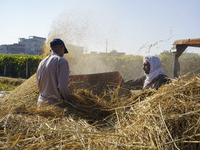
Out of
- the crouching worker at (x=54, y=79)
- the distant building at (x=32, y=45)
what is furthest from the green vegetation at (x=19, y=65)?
the distant building at (x=32, y=45)

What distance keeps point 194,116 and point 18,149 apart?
43.6 inches

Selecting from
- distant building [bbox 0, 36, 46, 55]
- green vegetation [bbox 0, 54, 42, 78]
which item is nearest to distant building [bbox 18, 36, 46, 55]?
distant building [bbox 0, 36, 46, 55]

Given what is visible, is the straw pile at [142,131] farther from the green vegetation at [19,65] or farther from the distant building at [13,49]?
the distant building at [13,49]

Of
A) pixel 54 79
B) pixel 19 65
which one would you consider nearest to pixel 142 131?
pixel 54 79

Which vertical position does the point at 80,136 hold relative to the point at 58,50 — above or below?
Result: below

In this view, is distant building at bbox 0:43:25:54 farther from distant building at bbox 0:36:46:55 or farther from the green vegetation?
the green vegetation

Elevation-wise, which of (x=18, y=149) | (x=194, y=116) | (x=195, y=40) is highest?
(x=195, y=40)

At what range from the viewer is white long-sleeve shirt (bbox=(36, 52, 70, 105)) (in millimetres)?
2307

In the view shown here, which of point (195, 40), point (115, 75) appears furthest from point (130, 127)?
point (195, 40)

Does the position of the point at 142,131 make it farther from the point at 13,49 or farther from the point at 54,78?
the point at 13,49

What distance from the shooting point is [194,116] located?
0.97 m

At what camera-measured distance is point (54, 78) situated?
7.89 ft

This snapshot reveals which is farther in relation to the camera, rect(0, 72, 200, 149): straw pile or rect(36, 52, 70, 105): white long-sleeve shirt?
rect(36, 52, 70, 105): white long-sleeve shirt

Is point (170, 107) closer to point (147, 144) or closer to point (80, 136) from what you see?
point (147, 144)
